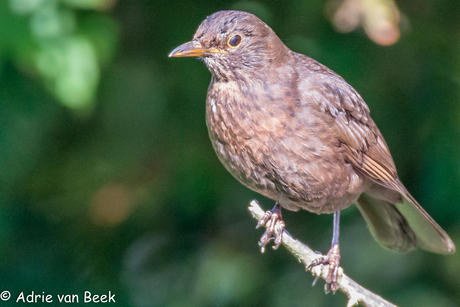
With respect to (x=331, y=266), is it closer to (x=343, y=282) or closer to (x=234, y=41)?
(x=343, y=282)

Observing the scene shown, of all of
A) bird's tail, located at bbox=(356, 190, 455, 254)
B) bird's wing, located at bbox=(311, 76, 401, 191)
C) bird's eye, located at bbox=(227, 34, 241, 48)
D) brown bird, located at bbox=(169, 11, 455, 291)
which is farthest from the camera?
bird's tail, located at bbox=(356, 190, 455, 254)

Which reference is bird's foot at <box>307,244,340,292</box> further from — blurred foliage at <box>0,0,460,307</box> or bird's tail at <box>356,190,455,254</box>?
blurred foliage at <box>0,0,460,307</box>

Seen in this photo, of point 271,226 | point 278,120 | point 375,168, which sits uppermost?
point 278,120

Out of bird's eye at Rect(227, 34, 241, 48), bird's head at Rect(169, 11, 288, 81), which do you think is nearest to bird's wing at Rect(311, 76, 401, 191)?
bird's head at Rect(169, 11, 288, 81)

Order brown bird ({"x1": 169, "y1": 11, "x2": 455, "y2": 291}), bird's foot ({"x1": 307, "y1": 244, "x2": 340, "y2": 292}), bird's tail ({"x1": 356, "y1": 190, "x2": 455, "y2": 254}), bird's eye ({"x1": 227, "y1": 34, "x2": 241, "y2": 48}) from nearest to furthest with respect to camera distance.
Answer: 1. brown bird ({"x1": 169, "y1": 11, "x2": 455, "y2": 291})
2. bird's eye ({"x1": 227, "y1": 34, "x2": 241, "y2": 48})
3. bird's foot ({"x1": 307, "y1": 244, "x2": 340, "y2": 292})
4. bird's tail ({"x1": 356, "y1": 190, "x2": 455, "y2": 254})

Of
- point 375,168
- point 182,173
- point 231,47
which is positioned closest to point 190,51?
point 231,47

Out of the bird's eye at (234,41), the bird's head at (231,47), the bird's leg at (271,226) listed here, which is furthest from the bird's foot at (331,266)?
the bird's eye at (234,41)

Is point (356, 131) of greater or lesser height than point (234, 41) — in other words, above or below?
below
